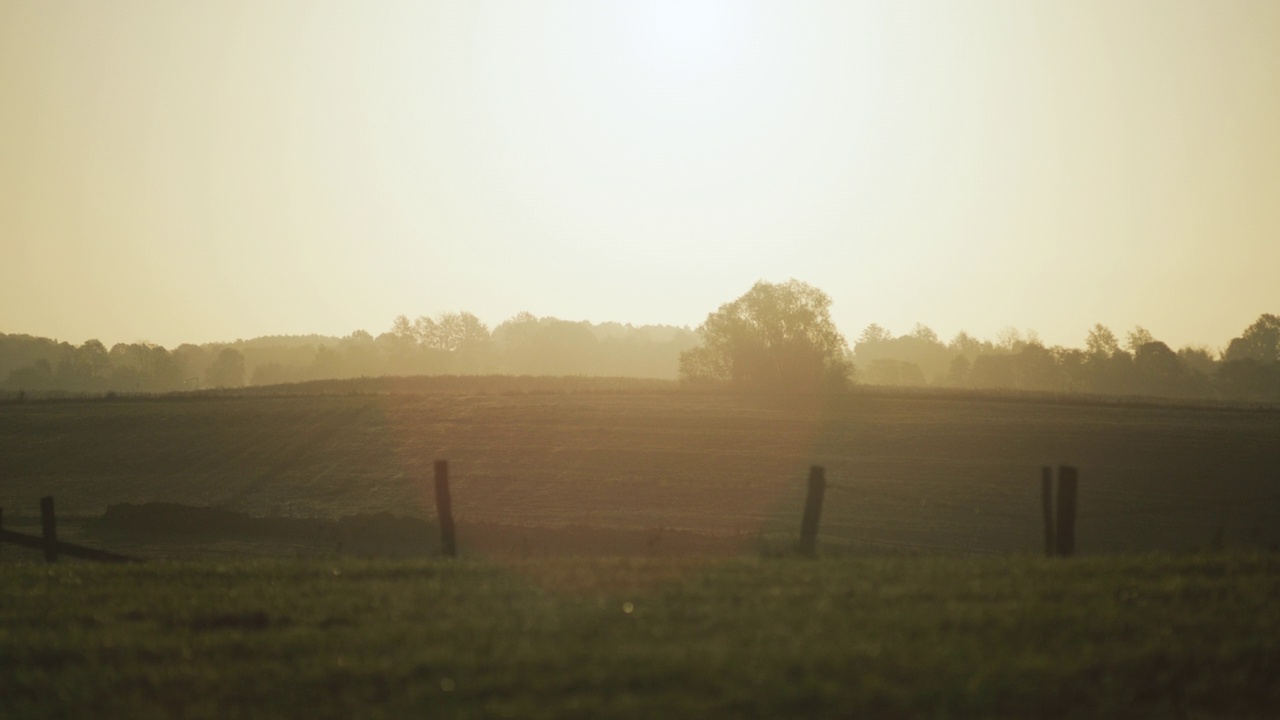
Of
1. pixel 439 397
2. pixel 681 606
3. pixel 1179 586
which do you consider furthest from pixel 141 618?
pixel 439 397

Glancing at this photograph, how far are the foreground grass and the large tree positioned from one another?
71.9m

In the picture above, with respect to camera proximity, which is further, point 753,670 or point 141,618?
point 141,618

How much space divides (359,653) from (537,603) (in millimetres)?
2038

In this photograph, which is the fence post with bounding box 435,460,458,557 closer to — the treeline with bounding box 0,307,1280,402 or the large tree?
the large tree

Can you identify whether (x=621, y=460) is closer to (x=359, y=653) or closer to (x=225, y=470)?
(x=225, y=470)

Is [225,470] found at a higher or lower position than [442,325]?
lower

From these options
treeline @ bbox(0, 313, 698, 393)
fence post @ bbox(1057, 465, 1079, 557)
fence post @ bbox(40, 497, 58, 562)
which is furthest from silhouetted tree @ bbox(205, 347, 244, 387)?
fence post @ bbox(1057, 465, 1079, 557)

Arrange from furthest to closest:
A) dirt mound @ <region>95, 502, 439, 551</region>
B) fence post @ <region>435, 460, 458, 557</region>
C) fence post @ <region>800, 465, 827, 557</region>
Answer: dirt mound @ <region>95, 502, 439, 551</region>, fence post @ <region>435, 460, 458, 557</region>, fence post @ <region>800, 465, 827, 557</region>

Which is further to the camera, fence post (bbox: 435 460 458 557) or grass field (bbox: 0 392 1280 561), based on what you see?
grass field (bbox: 0 392 1280 561)

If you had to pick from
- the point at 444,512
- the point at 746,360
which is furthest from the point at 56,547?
the point at 746,360

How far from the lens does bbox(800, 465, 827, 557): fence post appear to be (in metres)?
15.0

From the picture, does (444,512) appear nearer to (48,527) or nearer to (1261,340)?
(48,527)

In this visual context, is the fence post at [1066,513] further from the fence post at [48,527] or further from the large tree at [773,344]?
the large tree at [773,344]

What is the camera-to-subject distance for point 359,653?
8.45 metres
